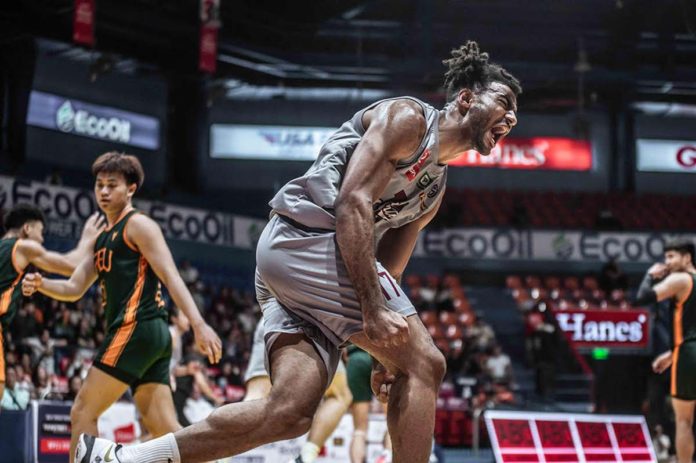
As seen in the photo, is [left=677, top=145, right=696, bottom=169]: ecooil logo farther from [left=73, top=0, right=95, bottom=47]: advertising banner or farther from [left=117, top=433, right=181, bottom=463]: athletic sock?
[left=117, top=433, right=181, bottom=463]: athletic sock

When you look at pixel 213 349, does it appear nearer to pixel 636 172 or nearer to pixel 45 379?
pixel 45 379

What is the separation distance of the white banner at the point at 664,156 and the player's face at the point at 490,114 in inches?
923

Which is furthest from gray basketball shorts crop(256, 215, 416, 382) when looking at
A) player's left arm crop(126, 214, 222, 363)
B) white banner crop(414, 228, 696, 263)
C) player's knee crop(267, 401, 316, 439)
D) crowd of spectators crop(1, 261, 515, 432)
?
white banner crop(414, 228, 696, 263)

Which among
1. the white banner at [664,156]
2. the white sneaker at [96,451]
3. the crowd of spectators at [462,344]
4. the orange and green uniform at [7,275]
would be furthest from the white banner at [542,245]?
the white sneaker at [96,451]

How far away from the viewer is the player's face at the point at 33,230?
6.45 m

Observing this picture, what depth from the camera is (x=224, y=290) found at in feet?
65.2

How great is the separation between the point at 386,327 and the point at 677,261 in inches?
203

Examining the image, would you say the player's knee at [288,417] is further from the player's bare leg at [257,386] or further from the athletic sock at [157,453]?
the player's bare leg at [257,386]

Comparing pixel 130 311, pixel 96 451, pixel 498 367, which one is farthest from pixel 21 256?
pixel 498 367

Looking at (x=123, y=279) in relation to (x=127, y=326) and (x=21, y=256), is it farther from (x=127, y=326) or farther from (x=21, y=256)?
(x=21, y=256)

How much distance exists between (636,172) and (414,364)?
24.0 m

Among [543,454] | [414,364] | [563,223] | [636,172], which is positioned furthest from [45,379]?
[636,172]

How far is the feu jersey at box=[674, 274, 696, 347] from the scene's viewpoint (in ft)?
25.7

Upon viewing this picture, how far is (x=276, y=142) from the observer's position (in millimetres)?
24125
